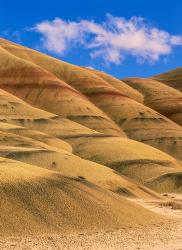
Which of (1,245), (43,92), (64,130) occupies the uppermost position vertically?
(43,92)

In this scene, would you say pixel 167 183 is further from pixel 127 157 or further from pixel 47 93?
pixel 47 93

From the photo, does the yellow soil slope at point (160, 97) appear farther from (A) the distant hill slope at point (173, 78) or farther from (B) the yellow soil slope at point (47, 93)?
(B) the yellow soil slope at point (47, 93)

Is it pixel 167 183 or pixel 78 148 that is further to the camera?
pixel 78 148

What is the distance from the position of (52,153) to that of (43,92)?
166ft

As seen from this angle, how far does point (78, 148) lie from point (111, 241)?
3935 cm

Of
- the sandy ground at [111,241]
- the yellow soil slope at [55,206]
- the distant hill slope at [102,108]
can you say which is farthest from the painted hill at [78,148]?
the sandy ground at [111,241]

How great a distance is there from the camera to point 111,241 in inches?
925

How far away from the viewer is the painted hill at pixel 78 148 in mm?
25781

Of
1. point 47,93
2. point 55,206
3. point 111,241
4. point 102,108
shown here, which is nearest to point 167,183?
point 55,206

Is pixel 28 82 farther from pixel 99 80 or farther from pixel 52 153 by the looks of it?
pixel 52 153

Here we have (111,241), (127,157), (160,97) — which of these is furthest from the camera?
(160,97)

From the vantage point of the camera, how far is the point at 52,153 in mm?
48562

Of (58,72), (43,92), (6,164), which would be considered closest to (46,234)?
(6,164)

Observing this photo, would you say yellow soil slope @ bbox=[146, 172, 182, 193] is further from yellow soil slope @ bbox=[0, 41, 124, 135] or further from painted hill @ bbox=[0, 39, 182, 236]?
yellow soil slope @ bbox=[0, 41, 124, 135]
